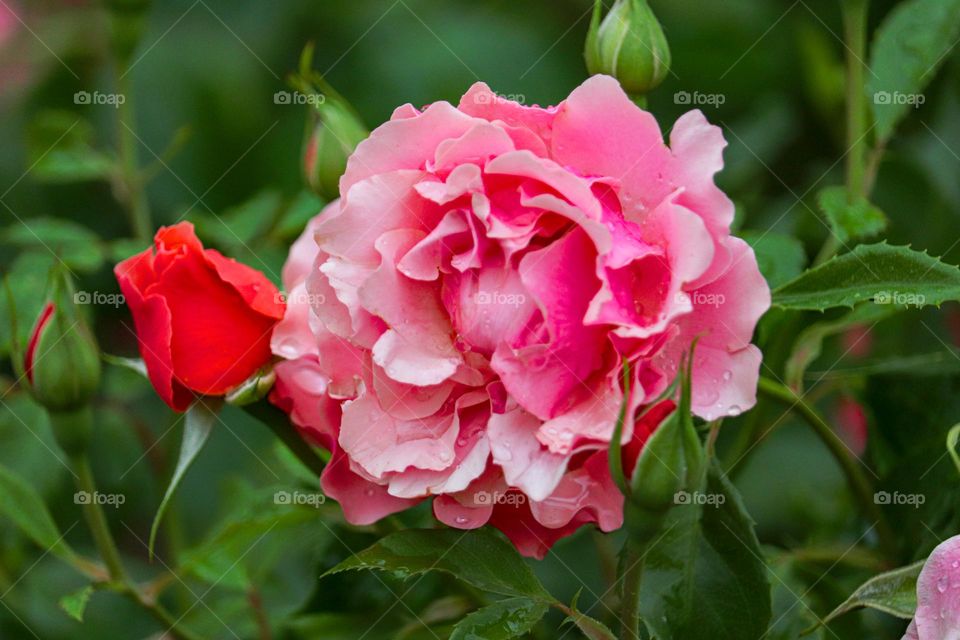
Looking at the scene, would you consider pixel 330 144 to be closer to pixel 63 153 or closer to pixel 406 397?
pixel 406 397

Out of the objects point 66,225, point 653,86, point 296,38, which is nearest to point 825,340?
point 653,86

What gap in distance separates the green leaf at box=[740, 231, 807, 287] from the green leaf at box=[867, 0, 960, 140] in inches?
5.3

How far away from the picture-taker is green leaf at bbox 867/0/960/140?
88 centimetres

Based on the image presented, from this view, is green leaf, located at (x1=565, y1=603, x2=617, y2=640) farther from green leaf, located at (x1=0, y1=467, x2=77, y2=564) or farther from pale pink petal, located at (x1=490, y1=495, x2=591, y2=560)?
green leaf, located at (x1=0, y1=467, x2=77, y2=564)

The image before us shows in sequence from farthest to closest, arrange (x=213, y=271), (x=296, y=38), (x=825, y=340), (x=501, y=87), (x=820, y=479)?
(x=296, y=38)
(x=501, y=87)
(x=820, y=479)
(x=825, y=340)
(x=213, y=271)

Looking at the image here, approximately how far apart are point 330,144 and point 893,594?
44cm

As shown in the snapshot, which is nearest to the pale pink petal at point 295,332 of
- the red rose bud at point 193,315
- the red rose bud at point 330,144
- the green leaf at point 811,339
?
the red rose bud at point 193,315

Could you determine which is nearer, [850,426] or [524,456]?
[524,456]

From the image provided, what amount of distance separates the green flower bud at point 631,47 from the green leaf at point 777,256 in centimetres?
13

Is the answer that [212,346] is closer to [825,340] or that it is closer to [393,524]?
[393,524]

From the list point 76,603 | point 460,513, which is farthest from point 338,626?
point 460,513

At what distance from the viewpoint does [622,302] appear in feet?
1.92

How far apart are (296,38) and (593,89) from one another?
3.38 ft

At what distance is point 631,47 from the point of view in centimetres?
70
